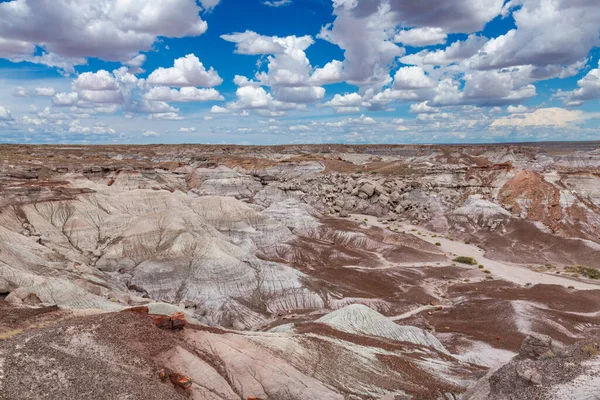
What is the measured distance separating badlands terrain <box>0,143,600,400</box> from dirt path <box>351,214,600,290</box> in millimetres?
512

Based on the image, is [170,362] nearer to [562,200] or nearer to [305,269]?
[305,269]

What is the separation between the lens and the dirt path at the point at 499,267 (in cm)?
6322

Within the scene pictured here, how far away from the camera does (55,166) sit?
127 meters

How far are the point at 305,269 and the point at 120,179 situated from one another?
71407 millimetres

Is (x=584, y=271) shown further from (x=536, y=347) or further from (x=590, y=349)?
(x=590, y=349)

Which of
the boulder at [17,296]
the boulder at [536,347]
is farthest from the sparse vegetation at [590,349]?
the boulder at [17,296]

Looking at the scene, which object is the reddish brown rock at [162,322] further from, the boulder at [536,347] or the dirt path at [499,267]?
the dirt path at [499,267]

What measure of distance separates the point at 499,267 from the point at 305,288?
38.9 m

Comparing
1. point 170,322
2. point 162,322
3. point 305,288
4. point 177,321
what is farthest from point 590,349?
point 305,288

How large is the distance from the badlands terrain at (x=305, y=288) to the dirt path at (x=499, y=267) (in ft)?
1.68

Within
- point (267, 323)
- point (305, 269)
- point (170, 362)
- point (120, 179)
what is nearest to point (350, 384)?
point (170, 362)

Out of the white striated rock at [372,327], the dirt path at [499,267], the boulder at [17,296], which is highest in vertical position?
the boulder at [17,296]

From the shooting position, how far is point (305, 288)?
54094mm

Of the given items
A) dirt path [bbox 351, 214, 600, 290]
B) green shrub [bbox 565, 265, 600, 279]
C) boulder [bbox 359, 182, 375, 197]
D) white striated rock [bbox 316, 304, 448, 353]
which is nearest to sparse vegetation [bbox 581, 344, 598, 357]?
white striated rock [bbox 316, 304, 448, 353]
